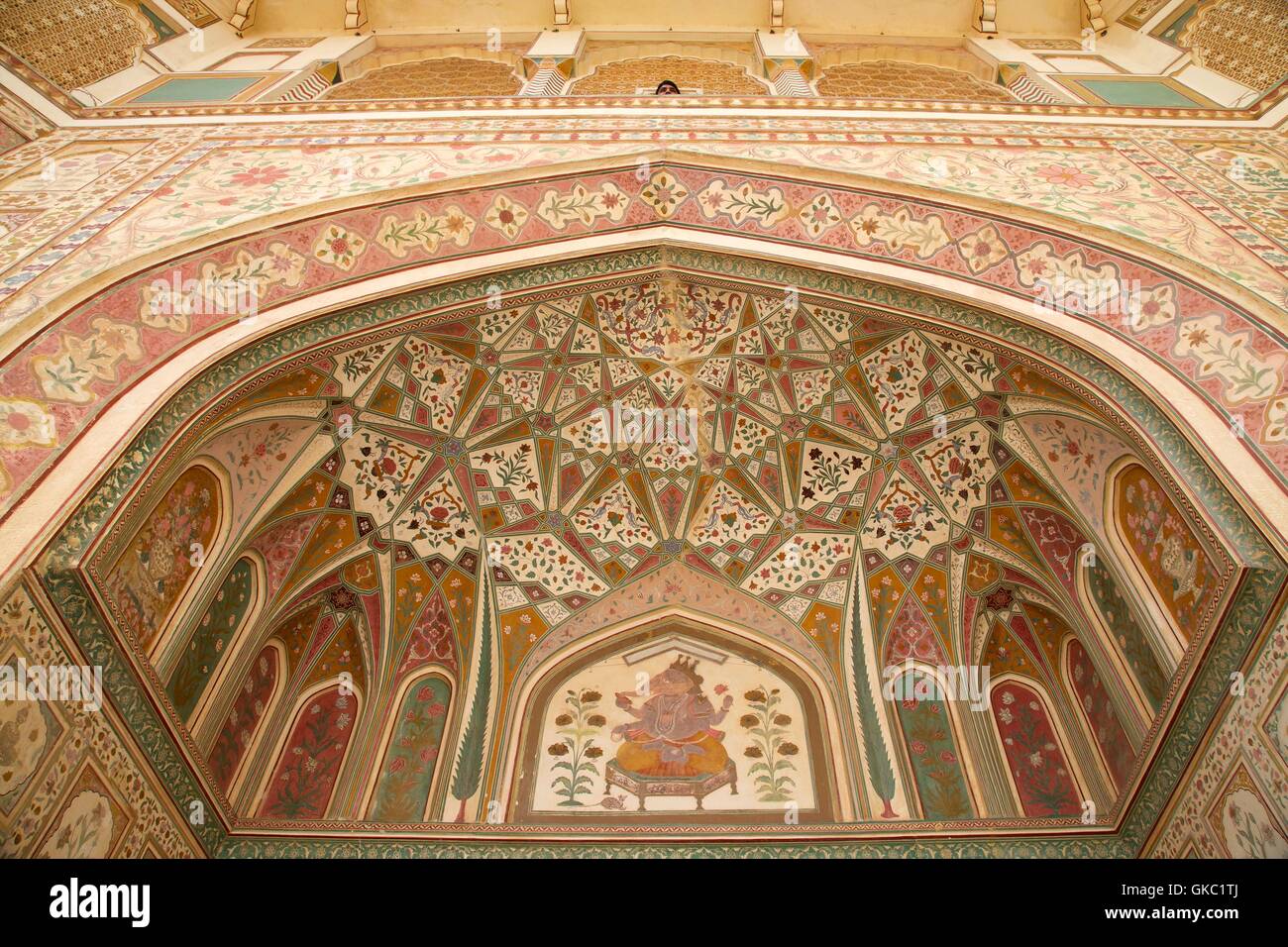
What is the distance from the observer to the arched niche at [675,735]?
17.4ft

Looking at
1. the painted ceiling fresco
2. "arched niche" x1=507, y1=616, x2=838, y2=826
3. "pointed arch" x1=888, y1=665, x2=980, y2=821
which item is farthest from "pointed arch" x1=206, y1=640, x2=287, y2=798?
"pointed arch" x1=888, y1=665, x2=980, y2=821

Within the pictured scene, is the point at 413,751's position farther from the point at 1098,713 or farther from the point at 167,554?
the point at 1098,713

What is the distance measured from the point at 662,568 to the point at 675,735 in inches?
43.9

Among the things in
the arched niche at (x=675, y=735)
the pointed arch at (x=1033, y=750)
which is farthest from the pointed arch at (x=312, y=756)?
the pointed arch at (x=1033, y=750)

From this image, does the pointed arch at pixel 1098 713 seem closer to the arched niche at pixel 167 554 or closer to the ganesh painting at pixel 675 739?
the ganesh painting at pixel 675 739

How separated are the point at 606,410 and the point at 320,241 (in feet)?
6.12

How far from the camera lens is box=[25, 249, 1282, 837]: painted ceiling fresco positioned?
200 inches

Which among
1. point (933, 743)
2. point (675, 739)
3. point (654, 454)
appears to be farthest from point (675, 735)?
point (654, 454)

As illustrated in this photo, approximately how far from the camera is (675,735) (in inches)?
225

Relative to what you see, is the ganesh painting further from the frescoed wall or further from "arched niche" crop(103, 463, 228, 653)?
"arched niche" crop(103, 463, 228, 653)

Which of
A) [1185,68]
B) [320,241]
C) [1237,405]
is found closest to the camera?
[1237,405]
